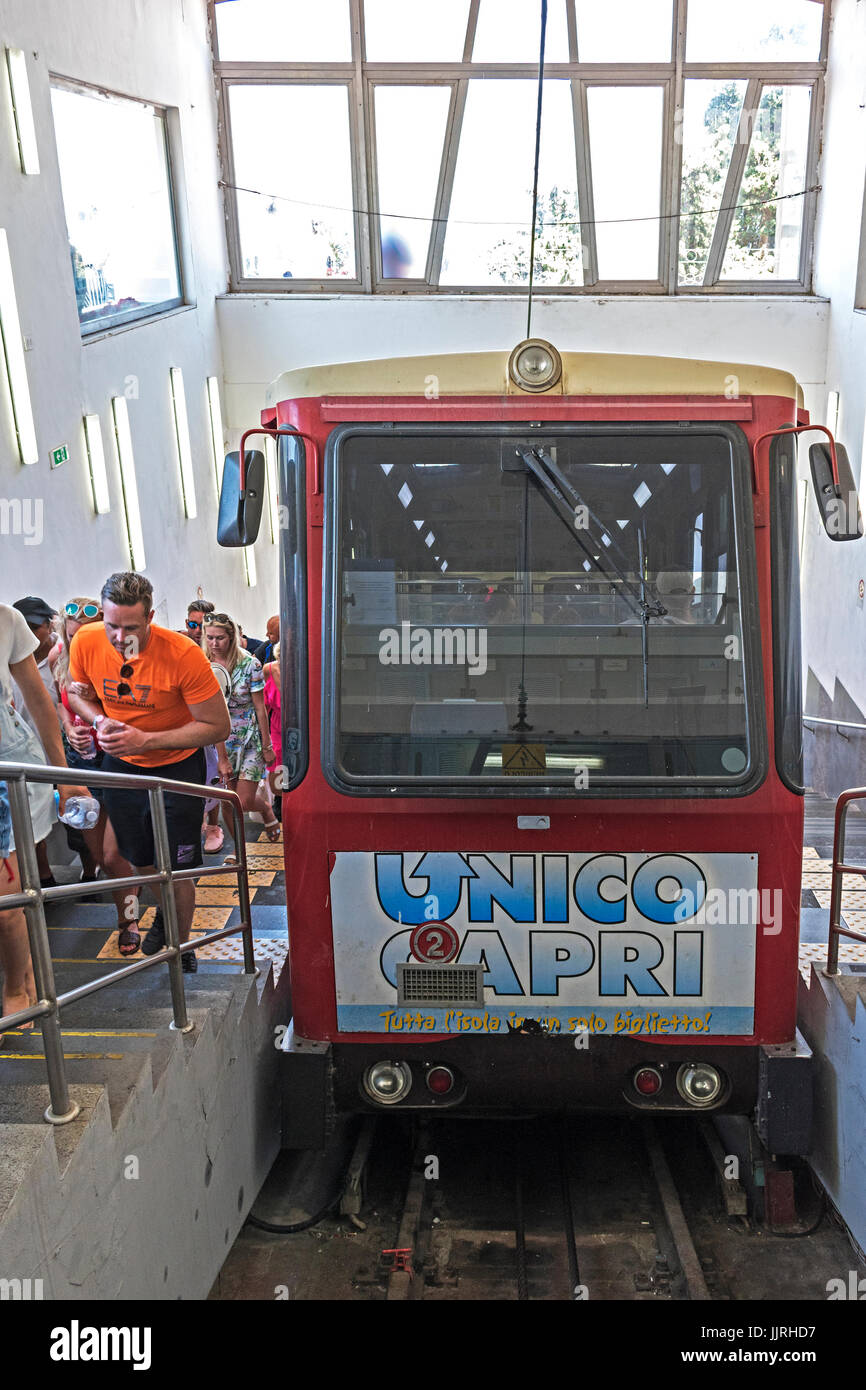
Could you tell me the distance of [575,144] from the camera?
12.5 metres

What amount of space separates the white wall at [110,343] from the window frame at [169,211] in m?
0.07

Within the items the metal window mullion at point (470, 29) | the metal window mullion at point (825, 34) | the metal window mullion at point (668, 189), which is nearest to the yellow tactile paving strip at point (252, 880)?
the metal window mullion at point (668, 189)

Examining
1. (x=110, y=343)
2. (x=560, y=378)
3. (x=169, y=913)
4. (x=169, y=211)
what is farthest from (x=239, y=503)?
(x=169, y=211)

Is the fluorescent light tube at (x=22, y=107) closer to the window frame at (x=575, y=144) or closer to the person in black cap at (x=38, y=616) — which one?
the person in black cap at (x=38, y=616)

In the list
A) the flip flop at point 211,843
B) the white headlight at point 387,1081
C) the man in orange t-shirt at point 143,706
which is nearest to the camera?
the white headlight at point 387,1081

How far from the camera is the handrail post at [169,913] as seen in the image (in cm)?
380

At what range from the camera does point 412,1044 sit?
162 inches

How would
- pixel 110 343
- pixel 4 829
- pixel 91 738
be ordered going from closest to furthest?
pixel 4 829
pixel 91 738
pixel 110 343

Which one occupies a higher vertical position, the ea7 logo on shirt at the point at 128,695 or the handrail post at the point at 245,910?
the ea7 logo on shirt at the point at 128,695

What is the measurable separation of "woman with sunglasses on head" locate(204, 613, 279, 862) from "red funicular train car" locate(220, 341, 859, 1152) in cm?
241

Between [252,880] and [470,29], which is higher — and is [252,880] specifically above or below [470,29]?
below

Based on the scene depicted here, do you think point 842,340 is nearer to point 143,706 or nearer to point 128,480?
point 128,480

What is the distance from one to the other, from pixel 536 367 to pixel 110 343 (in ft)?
20.3

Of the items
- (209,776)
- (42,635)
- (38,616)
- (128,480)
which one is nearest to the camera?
(38,616)
